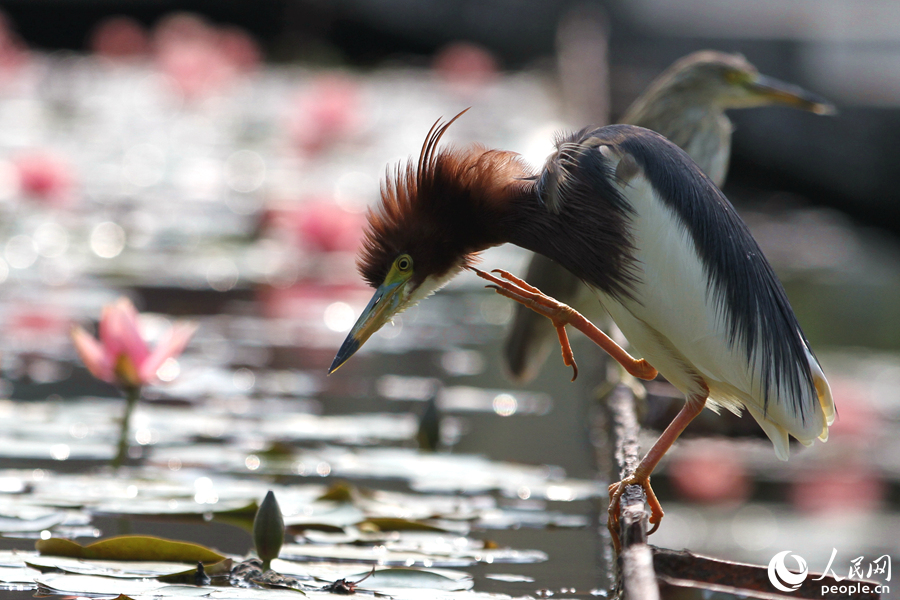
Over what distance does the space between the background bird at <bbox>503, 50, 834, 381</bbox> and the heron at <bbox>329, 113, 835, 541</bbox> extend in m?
1.24

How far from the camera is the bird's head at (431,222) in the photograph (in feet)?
7.66

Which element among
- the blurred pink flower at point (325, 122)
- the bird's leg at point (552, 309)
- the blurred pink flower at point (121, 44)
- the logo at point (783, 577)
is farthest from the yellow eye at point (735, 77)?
the blurred pink flower at point (121, 44)

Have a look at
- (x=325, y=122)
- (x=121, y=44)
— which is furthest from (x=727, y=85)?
(x=121, y=44)

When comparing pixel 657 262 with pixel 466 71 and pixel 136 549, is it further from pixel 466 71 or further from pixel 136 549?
pixel 466 71

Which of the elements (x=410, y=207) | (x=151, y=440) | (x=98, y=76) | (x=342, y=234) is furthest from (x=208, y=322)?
(x=98, y=76)

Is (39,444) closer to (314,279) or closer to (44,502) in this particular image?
(44,502)

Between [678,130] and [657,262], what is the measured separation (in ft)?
4.78

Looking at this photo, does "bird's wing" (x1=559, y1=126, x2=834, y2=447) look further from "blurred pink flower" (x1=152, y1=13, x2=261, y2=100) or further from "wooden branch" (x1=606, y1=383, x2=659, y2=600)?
"blurred pink flower" (x1=152, y1=13, x2=261, y2=100)

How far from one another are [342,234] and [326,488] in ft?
6.87

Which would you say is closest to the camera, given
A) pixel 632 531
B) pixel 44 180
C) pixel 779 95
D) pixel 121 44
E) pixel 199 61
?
pixel 632 531

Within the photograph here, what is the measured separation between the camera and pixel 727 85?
378cm

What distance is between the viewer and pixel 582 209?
7.25 feet

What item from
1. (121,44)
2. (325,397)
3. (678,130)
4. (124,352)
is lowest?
(124,352)

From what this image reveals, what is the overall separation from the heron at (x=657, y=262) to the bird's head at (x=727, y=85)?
4.80 feet
